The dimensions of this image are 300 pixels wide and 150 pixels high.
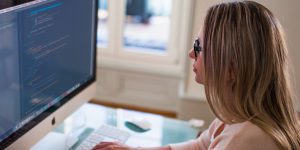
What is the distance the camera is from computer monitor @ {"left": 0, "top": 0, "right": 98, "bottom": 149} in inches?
41.8

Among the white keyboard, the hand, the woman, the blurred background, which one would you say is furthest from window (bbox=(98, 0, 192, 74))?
the woman

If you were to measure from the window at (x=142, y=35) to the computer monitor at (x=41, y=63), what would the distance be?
911 millimetres

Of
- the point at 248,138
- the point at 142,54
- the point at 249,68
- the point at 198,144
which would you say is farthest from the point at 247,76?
the point at 142,54

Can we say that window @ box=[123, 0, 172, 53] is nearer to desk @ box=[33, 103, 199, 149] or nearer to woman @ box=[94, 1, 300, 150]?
desk @ box=[33, 103, 199, 149]

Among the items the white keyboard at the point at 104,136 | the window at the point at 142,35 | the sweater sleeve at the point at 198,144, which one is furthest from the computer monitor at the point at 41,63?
the window at the point at 142,35

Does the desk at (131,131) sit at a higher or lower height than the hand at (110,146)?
lower

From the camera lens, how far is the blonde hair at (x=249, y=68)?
3.44ft

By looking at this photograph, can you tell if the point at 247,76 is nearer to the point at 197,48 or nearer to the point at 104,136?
the point at 197,48

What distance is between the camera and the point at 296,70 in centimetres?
187

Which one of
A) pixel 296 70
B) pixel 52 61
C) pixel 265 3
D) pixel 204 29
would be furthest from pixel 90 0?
pixel 296 70

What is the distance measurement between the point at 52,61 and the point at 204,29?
42cm

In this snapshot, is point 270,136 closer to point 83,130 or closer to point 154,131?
point 154,131

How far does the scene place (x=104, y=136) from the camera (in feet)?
4.82

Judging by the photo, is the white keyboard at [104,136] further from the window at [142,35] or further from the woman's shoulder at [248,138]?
the window at [142,35]
